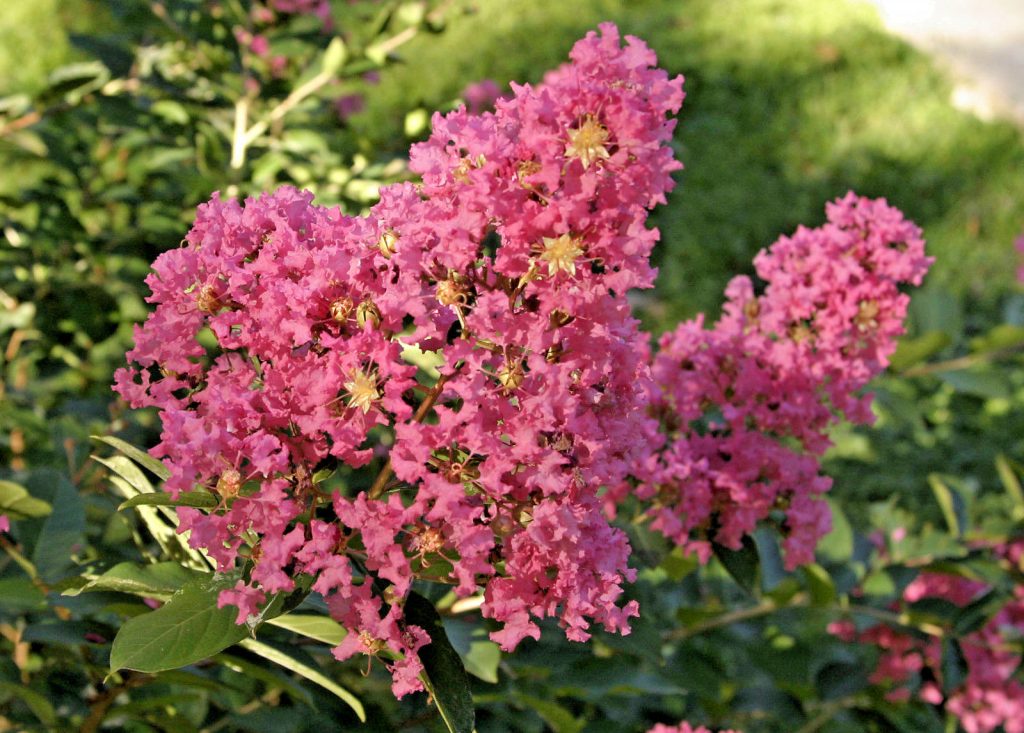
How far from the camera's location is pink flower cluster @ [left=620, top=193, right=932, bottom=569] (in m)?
1.40

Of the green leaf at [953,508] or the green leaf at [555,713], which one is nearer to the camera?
the green leaf at [555,713]

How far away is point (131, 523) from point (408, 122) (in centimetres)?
87

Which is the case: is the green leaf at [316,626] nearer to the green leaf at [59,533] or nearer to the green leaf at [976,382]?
the green leaf at [59,533]

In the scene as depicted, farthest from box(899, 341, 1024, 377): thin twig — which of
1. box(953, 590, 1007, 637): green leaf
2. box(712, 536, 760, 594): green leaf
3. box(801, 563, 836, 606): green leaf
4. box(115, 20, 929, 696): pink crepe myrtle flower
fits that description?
box(115, 20, 929, 696): pink crepe myrtle flower

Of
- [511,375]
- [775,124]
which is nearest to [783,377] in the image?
[511,375]

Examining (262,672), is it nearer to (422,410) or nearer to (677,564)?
(422,410)

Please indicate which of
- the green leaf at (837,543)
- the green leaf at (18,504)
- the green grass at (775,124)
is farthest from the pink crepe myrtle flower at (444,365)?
the green grass at (775,124)

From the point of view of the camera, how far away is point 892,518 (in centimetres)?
245

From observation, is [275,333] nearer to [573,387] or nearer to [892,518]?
[573,387]

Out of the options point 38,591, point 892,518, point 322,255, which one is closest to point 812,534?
point 322,255

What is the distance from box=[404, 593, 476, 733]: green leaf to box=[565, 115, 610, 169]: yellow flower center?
41cm

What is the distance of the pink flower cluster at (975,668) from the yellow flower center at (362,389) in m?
1.48

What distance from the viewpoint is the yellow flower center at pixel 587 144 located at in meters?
0.90

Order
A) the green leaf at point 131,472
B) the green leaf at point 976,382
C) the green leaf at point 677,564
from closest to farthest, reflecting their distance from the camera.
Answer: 1. the green leaf at point 131,472
2. the green leaf at point 677,564
3. the green leaf at point 976,382
